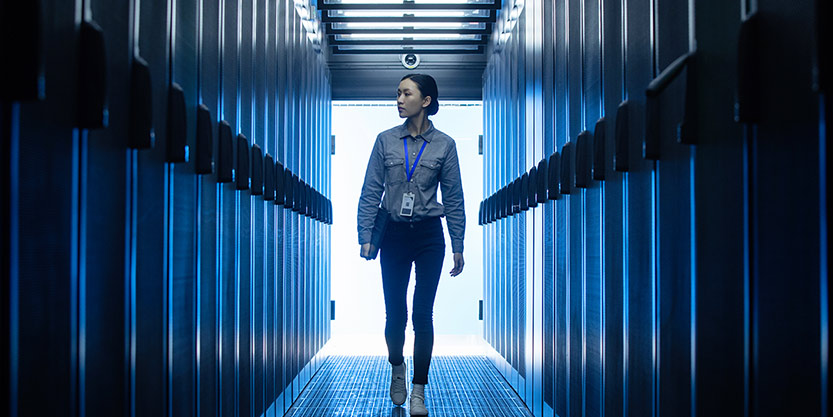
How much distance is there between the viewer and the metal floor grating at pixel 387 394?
12.4 feet

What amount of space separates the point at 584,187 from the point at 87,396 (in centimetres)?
177

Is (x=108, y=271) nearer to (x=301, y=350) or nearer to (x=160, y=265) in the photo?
(x=160, y=265)

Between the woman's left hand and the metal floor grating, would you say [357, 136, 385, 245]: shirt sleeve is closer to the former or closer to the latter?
the woman's left hand

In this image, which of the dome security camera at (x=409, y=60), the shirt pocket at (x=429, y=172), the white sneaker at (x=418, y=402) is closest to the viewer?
the white sneaker at (x=418, y=402)

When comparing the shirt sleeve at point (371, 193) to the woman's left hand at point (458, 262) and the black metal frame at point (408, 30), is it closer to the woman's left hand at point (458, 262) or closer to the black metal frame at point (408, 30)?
the woman's left hand at point (458, 262)

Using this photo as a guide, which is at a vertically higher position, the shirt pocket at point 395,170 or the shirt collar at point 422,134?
the shirt collar at point 422,134

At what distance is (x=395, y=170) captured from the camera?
12.4 feet

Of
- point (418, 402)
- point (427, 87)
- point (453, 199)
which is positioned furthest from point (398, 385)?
point (427, 87)

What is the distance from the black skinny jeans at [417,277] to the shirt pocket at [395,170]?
215mm

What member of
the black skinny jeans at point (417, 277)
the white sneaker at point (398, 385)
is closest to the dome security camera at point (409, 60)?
the black skinny jeans at point (417, 277)

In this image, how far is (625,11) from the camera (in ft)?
7.05

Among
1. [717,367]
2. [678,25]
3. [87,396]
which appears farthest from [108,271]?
[678,25]

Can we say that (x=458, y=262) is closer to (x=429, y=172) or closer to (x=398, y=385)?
(x=429, y=172)

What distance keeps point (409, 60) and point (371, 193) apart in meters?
2.77
